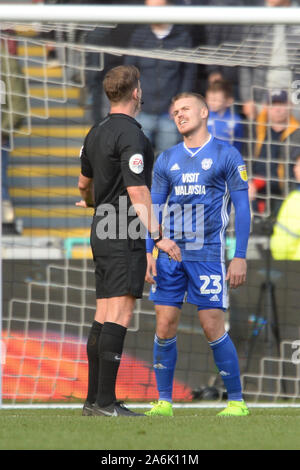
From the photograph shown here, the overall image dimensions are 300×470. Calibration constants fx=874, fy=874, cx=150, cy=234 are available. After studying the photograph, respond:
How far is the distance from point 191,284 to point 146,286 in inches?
86.0

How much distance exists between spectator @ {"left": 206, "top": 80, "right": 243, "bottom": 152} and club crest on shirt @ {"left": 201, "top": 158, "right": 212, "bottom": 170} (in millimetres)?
2225

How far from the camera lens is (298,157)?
7.05 meters

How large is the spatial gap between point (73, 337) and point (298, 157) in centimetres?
231

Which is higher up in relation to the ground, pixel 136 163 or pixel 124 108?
pixel 124 108

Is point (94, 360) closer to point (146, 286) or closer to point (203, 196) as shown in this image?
point (203, 196)

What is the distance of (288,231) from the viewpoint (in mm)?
6840

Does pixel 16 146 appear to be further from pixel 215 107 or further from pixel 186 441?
pixel 186 441

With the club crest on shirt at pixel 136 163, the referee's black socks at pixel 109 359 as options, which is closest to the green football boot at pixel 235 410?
the referee's black socks at pixel 109 359

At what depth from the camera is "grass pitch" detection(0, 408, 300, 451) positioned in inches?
135

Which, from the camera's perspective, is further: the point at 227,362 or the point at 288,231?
the point at 288,231

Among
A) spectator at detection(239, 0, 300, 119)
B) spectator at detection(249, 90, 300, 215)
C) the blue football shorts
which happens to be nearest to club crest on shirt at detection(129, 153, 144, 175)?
the blue football shorts

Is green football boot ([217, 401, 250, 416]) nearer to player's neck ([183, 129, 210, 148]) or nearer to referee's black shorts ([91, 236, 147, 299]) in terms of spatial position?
referee's black shorts ([91, 236, 147, 299])

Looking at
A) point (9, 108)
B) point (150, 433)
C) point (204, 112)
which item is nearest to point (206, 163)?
point (204, 112)

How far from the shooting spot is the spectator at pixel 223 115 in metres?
6.99
